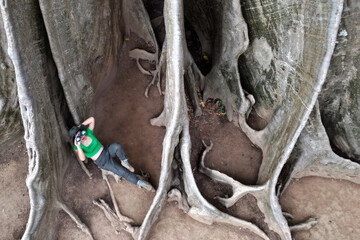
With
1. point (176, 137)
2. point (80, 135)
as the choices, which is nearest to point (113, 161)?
point (80, 135)

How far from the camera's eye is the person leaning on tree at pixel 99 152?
2.92 meters

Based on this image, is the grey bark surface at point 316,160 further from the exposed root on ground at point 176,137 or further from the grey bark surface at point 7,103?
the grey bark surface at point 7,103

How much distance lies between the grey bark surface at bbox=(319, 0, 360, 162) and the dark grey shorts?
2.48 m

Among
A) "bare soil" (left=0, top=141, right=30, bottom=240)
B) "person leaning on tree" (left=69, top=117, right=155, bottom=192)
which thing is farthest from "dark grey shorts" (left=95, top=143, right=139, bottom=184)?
"bare soil" (left=0, top=141, right=30, bottom=240)

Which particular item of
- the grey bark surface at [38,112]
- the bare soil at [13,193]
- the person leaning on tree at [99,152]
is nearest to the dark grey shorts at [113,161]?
the person leaning on tree at [99,152]

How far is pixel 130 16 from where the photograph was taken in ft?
13.0

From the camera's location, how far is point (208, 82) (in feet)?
13.2

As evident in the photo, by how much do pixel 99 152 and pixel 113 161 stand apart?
205 millimetres

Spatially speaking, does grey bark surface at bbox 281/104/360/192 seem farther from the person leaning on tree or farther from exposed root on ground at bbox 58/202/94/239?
exposed root on ground at bbox 58/202/94/239

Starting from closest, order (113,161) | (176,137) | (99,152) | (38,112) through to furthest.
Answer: (38,112)
(176,137)
(99,152)
(113,161)

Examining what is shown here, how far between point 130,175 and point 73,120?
939mm

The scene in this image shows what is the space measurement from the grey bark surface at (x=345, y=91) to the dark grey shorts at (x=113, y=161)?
2.48 meters

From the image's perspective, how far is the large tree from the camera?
8.07 ft

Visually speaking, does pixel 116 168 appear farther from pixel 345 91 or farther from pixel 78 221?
pixel 345 91
